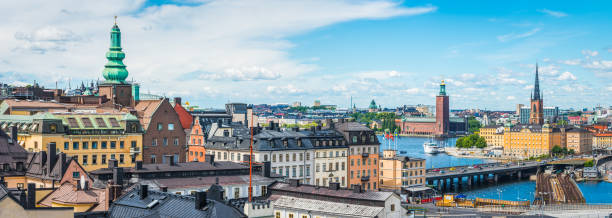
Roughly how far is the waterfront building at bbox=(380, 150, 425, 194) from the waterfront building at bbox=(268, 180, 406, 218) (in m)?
36.8

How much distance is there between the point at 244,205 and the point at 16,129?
2941 centimetres

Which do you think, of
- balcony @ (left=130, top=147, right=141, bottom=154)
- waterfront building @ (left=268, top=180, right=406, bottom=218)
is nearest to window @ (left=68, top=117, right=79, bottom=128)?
balcony @ (left=130, top=147, right=141, bottom=154)

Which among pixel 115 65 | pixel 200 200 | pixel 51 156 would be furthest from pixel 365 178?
pixel 200 200

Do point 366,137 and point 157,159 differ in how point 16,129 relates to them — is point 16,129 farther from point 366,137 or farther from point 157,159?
point 366,137

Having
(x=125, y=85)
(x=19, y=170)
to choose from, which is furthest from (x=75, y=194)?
(x=125, y=85)

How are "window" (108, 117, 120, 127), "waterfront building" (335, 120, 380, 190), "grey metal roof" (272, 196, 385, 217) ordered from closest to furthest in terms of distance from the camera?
"grey metal roof" (272, 196, 385, 217), "window" (108, 117, 120, 127), "waterfront building" (335, 120, 380, 190)

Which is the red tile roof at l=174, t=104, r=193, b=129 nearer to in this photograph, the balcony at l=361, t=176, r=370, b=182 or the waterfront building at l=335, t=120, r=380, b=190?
the waterfront building at l=335, t=120, r=380, b=190

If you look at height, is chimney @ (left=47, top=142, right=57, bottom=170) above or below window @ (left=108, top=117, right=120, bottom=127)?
below

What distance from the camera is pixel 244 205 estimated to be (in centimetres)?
4775

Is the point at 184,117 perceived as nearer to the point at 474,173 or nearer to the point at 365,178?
the point at 365,178

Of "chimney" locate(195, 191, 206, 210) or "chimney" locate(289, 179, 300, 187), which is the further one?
"chimney" locate(289, 179, 300, 187)

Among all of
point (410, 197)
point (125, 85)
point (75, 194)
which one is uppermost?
point (125, 85)

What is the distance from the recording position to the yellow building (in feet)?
220

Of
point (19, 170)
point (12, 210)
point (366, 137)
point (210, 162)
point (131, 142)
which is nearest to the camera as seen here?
point (12, 210)
